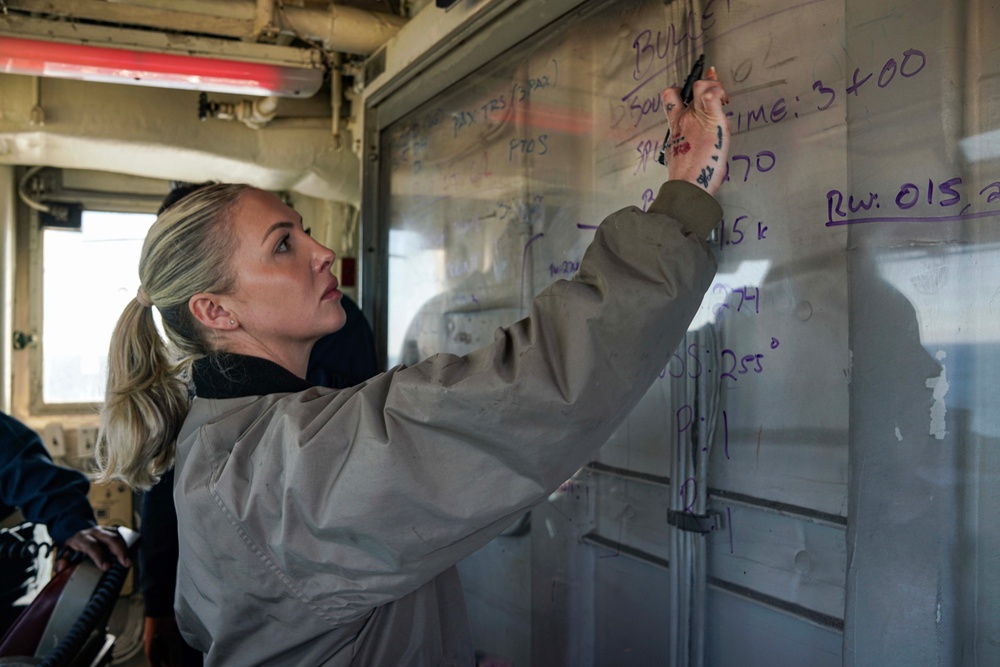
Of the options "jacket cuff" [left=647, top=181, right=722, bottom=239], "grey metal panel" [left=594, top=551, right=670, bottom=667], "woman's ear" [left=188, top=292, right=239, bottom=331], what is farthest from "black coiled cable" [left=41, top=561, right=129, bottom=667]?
"jacket cuff" [left=647, top=181, right=722, bottom=239]

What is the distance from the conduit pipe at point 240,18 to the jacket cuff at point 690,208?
1768 mm

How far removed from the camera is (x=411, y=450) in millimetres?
905

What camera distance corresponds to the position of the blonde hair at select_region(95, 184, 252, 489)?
4.26ft

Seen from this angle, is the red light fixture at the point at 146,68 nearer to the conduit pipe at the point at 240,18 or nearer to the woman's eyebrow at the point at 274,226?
the conduit pipe at the point at 240,18

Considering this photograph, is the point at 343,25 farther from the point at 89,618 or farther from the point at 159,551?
the point at 89,618

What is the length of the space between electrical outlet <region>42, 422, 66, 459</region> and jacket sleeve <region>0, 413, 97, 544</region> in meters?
2.06

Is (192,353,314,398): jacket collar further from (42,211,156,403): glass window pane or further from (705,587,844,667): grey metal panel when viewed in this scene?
(42,211,156,403): glass window pane

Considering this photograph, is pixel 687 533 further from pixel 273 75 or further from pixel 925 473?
pixel 273 75

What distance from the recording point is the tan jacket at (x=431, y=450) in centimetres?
87

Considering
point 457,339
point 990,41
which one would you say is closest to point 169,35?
point 457,339

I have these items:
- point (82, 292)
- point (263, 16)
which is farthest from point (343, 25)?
point (82, 292)

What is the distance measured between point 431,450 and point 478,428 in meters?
0.07

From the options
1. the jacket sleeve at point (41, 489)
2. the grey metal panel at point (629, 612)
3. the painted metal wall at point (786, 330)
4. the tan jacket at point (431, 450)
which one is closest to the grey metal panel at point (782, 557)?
the painted metal wall at point (786, 330)

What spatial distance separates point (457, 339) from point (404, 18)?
3.57 feet
